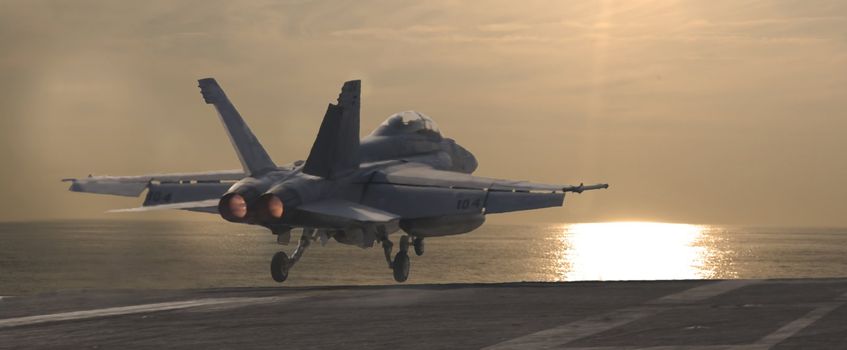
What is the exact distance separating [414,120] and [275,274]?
24.8ft

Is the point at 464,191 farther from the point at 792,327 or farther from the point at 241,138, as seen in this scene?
the point at 792,327

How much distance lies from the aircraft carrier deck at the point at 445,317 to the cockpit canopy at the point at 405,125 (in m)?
9.27

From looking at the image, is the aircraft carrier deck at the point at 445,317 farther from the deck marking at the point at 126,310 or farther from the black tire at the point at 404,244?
the black tire at the point at 404,244

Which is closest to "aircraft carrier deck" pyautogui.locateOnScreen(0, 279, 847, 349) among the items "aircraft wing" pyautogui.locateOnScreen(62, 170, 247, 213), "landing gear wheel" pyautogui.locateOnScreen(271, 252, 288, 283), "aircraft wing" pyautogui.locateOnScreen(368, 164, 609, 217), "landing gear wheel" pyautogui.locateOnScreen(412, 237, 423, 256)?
"aircraft wing" pyautogui.locateOnScreen(368, 164, 609, 217)

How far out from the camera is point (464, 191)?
1134 inches

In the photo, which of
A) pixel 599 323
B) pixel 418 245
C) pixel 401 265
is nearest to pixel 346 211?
pixel 401 265

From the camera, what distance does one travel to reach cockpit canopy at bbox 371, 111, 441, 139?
32.6 meters

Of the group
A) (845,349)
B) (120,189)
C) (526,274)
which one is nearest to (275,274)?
(120,189)

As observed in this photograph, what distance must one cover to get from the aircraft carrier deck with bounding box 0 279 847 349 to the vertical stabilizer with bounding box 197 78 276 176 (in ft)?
12.6

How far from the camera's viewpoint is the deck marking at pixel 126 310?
57.4 feet

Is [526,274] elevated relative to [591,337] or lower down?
lower down

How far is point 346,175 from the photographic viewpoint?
27.4 m

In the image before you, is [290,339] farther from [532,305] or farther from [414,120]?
[414,120]

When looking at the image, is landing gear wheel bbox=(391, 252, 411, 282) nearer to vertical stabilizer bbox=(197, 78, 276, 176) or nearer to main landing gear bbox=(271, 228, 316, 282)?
main landing gear bbox=(271, 228, 316, 282)
